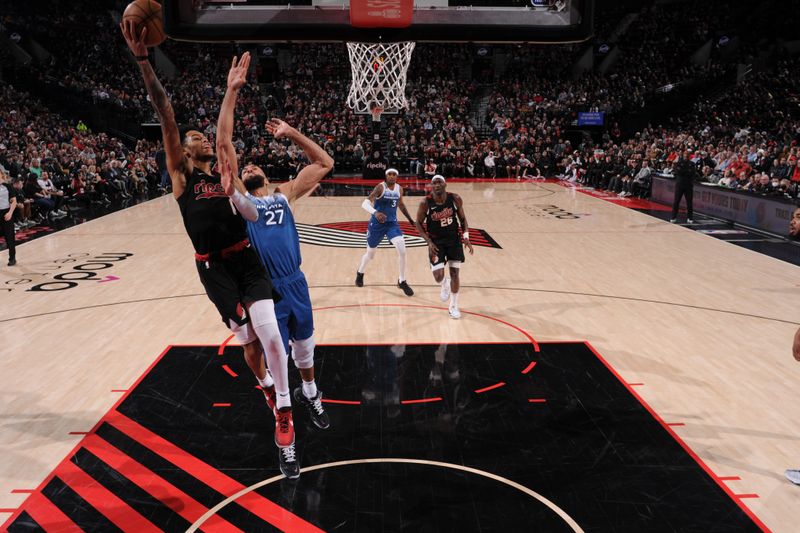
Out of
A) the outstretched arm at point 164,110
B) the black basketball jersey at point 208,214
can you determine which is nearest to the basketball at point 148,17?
the outstretched arm at point 164,110

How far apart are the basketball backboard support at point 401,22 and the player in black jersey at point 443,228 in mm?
2036

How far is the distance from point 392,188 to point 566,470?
202 inches

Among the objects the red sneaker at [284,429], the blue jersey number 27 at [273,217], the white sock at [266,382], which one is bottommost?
the red sneaker at [284,429]

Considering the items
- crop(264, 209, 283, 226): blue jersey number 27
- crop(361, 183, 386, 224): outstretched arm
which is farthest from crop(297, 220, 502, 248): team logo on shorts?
crop(264, 209, 283, 226): blue jersey number 27

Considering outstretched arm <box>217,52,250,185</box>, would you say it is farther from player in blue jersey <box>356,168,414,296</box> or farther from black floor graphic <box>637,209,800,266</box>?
black floor graphic <box>637,209,800,266</box>

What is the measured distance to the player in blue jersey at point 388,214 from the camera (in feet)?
28.5

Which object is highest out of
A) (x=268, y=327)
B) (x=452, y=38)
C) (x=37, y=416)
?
(x=452, y=38)

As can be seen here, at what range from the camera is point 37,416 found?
202 inches

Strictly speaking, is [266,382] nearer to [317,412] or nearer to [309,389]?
[309,389]

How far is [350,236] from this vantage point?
43.0 ft

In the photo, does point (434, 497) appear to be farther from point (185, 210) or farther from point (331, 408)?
point (185, 210)

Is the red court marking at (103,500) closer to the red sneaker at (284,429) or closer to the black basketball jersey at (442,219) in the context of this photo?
the red sneaker at (284,429)

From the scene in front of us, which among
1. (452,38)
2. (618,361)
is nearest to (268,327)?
(452,38)

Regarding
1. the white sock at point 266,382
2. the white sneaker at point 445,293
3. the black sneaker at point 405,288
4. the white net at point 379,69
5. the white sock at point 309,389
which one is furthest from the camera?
the white net at point 379,69
